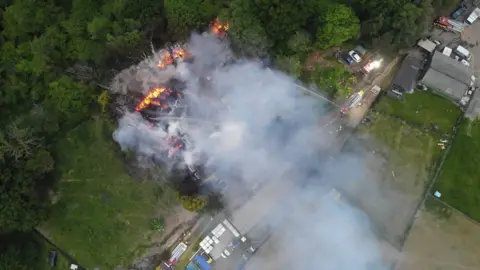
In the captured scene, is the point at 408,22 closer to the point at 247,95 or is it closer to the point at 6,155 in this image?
the point at 247,95

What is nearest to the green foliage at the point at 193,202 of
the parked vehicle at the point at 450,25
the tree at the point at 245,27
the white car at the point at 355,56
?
the tree at the point at 245,27

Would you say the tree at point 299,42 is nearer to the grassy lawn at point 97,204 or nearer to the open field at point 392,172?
the open field at point 392,172

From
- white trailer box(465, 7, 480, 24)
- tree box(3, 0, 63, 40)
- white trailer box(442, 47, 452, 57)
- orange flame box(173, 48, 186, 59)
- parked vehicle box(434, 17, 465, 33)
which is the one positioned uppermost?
tree box(3, 0, 63, 40)

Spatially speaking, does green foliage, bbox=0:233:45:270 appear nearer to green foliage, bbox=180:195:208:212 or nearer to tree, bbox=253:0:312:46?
green foliage, bbox=180:195:208:212

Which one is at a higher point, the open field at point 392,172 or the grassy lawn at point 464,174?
the open field at point 392,172

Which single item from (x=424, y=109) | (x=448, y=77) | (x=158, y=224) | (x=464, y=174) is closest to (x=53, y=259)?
(x=158, y=224)

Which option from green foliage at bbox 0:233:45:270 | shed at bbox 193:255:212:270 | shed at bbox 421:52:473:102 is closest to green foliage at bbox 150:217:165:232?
shed at bbox 193:255:212:270

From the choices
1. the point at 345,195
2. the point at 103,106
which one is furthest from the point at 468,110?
the point at 103,106
